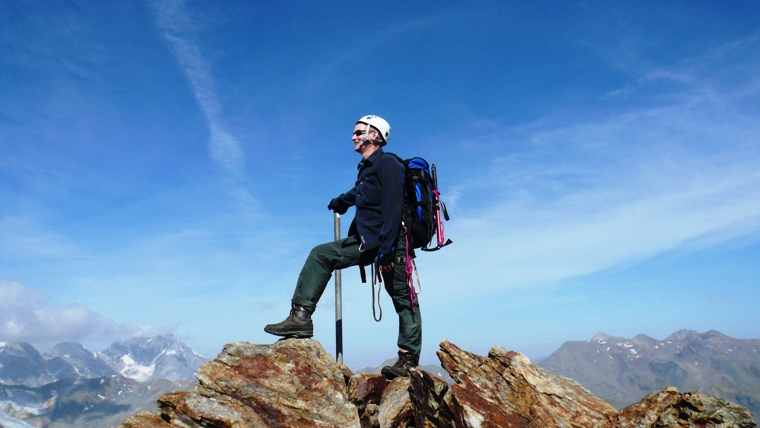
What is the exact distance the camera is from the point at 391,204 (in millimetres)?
10227

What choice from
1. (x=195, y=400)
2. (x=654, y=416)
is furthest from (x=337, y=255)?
(x=654, y=416)

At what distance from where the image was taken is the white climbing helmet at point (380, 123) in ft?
37.0

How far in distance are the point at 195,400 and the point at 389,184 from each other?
5542 millimetres

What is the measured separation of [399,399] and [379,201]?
423 centimetres

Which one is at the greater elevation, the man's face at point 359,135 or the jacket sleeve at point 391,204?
the man's face at point 359,135

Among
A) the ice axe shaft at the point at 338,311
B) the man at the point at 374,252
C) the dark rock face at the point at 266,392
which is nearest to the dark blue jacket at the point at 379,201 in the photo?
the man at the point at 374,252

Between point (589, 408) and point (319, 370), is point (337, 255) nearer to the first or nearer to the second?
point (319, 370)

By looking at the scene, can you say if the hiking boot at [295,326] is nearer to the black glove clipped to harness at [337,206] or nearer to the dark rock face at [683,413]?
the black glove clipped to harness at [337,206]

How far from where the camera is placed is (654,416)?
7.30 m

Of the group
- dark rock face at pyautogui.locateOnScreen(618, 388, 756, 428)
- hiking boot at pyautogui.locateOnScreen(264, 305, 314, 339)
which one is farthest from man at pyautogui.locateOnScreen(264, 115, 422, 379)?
dark rock face at pyautogui.locateOnScreen(618, 388, 756, 428)

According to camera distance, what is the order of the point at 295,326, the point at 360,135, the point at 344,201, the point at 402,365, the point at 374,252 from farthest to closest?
the point at 344,201 → the point at 360,135 → the point at 374,252 → the point at 402,365 → the point at 295,326

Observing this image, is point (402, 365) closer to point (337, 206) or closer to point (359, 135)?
point (337, 206)

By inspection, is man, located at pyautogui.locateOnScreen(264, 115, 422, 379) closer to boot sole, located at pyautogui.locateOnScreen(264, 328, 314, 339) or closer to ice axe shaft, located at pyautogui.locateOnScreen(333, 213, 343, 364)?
boot sole, located at pyautogui.locateOnScreen(264, 328, 314, 339)

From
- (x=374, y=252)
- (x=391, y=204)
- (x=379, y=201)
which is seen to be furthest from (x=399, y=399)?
(x=379, y=201)
